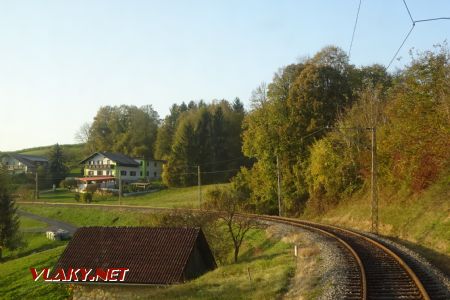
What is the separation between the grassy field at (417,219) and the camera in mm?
24188

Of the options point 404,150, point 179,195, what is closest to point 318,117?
point 404,150

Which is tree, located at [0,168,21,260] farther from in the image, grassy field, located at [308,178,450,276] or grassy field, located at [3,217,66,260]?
grassy field, located at [308,178,450,276]

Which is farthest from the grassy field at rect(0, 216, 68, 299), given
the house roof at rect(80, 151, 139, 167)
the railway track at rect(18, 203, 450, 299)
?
the house roof at rect(80, 151, 139, 167)

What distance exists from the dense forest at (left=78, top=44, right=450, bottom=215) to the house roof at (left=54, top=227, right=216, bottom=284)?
574 inches

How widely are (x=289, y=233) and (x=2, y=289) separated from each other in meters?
22.6

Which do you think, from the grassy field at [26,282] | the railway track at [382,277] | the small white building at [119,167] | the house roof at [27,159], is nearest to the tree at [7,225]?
the grassy field at [26,282]

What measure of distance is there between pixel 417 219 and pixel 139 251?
17.4m

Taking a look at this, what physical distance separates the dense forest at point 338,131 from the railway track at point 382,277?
1107 cm

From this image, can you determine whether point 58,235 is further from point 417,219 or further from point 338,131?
point 417,219

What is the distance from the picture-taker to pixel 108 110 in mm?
140000

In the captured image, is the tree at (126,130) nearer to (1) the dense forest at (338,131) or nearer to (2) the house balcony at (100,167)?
(2) the house balcony at (100,167)

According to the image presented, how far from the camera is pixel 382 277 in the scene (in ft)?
56.7

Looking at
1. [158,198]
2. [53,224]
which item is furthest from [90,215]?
[158,198]

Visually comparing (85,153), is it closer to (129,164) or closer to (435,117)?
(129,164)
